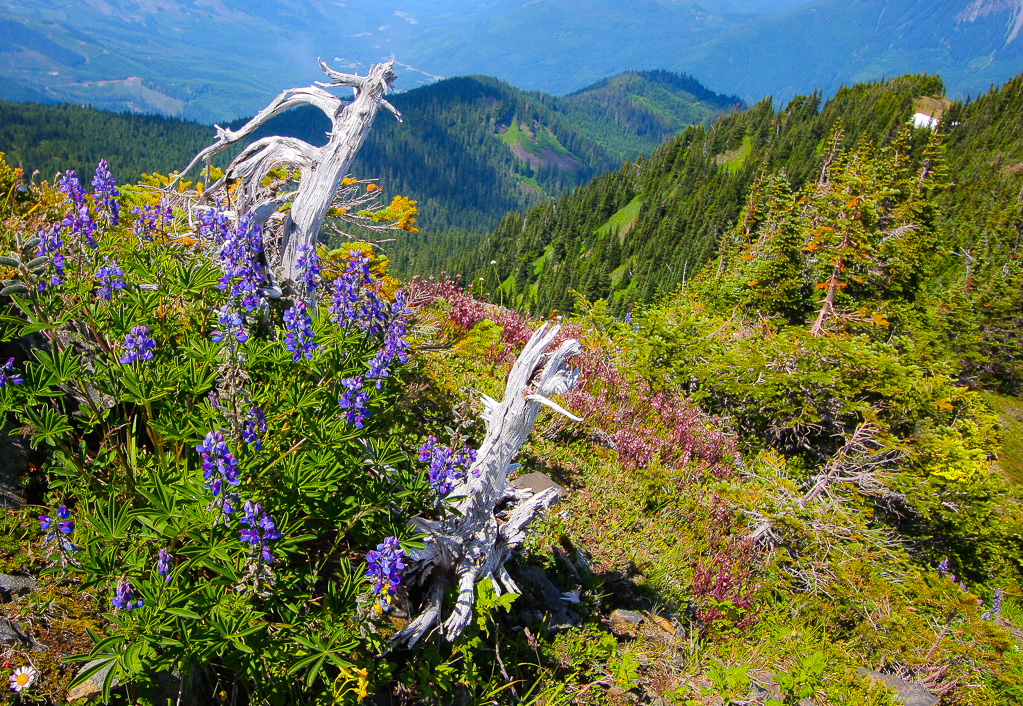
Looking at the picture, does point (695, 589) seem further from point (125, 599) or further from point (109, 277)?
point (109, 277)

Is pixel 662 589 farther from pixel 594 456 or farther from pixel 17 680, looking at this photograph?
pixel 17 680

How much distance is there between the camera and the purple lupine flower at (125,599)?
6.19 ft

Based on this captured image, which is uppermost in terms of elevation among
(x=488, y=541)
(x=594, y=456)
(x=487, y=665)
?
(x=488, y=541)

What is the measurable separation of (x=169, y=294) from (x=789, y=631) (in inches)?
245

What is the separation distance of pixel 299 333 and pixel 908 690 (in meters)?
6.94

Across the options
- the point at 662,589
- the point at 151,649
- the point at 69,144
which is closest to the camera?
the point at 151,649

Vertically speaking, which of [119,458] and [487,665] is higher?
[119,458]

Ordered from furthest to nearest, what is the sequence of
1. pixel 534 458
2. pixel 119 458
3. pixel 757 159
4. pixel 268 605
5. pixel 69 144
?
1. pixel 69 144
2. pixel 757 159
3. pixel 534 458
4. pixel 119 458
5. pixel 268 605

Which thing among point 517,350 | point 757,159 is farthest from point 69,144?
point 517,350

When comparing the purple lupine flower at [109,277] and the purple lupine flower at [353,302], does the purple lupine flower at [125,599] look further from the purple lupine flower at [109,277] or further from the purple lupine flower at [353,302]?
the purple lupine flower at [353,302]

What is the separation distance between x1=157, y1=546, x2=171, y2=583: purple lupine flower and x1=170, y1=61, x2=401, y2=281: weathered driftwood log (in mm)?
2658

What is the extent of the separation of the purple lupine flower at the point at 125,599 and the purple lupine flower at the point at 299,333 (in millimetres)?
1119

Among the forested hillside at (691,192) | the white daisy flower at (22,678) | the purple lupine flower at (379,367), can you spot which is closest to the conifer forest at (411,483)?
the white daisy flower at (22,678)

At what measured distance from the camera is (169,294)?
259cm
